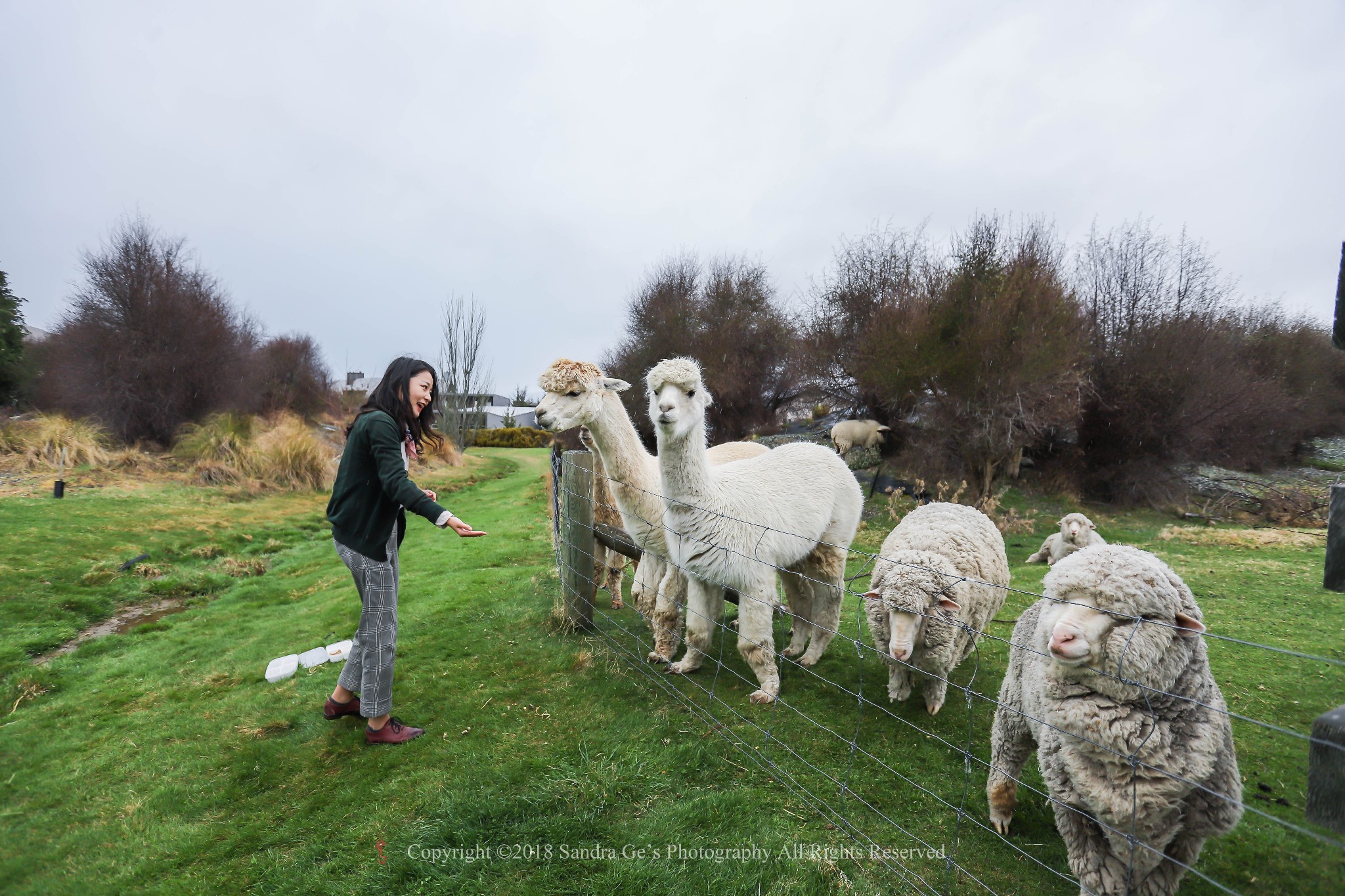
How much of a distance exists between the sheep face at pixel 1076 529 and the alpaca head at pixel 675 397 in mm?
5359

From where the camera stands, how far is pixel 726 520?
11.5 ft

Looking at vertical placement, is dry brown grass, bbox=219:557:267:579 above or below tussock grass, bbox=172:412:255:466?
below

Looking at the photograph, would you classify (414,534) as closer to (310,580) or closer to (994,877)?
(310,580)

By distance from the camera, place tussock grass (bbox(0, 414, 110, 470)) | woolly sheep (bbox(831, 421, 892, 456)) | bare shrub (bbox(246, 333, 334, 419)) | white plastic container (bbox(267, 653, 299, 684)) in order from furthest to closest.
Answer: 1. bare shrub (bbox(246, 333, 334, 419))
2. woolly sheep (bbox(831, 421, 892, 456))
3. tussock grass (bbox(0, 414, 110, 470))
4. white plastic container (bbox(267, 653, 299, 684))

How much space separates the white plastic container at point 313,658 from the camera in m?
4.42

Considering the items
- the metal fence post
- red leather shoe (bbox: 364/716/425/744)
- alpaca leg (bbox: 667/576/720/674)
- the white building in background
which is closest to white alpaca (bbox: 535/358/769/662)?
alpaca leg (bbox: 667/576/720/674)

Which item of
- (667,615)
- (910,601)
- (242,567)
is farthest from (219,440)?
(910,601)

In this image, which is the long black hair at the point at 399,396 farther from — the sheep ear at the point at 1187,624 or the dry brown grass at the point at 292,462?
the dry brown grass at the point at 292,462

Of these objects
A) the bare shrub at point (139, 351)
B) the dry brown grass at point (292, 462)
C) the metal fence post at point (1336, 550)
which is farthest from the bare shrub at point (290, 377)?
the metal fence post at point (1336, 550)

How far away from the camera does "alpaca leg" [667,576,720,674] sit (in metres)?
3.72

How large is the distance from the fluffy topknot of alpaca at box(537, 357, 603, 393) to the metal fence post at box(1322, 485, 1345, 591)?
10.9 ft

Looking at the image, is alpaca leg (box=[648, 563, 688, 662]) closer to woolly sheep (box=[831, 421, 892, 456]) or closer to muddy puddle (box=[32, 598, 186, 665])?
muddy puddle (box=[32, 598, 186, 665])

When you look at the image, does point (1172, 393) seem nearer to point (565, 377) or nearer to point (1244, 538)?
point (1244, 538)

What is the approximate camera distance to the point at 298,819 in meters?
2.66
